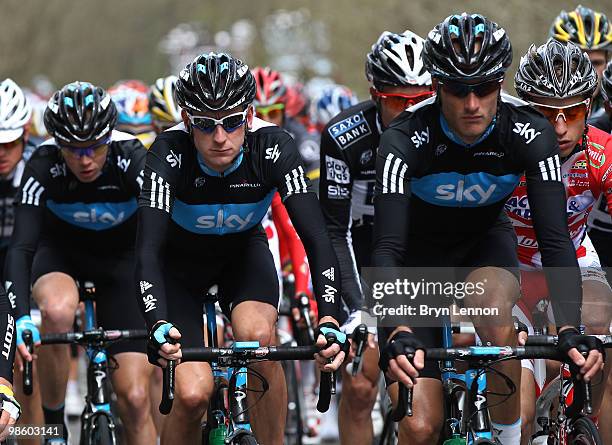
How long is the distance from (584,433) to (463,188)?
1.39m

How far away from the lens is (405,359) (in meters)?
5.34

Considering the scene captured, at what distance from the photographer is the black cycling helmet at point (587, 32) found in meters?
10.8

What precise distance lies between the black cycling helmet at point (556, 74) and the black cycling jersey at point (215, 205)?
4.83 feet

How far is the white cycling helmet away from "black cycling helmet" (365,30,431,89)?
2.67 metres

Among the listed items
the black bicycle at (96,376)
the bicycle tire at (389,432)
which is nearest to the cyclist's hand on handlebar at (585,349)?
the bicycle tire at (389,432)

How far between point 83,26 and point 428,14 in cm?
5450

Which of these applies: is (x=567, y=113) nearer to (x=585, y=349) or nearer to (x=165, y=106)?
(x=585, y=349)

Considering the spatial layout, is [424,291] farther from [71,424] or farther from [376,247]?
[71,424]

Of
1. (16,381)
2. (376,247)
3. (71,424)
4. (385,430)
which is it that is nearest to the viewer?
(376,247)

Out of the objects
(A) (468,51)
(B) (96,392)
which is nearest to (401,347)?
(A) (468,51)

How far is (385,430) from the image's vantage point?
25.9ft

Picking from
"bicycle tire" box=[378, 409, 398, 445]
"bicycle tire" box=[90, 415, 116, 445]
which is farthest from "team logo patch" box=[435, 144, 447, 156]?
"bicycle tire" box=[90, 415, 116, 445]

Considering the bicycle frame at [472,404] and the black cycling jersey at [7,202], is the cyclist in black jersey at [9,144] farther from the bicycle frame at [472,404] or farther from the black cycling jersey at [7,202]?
the bicycle frame at [472,404]

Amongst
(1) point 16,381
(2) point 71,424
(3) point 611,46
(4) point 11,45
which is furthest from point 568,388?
(4) point 11,45
